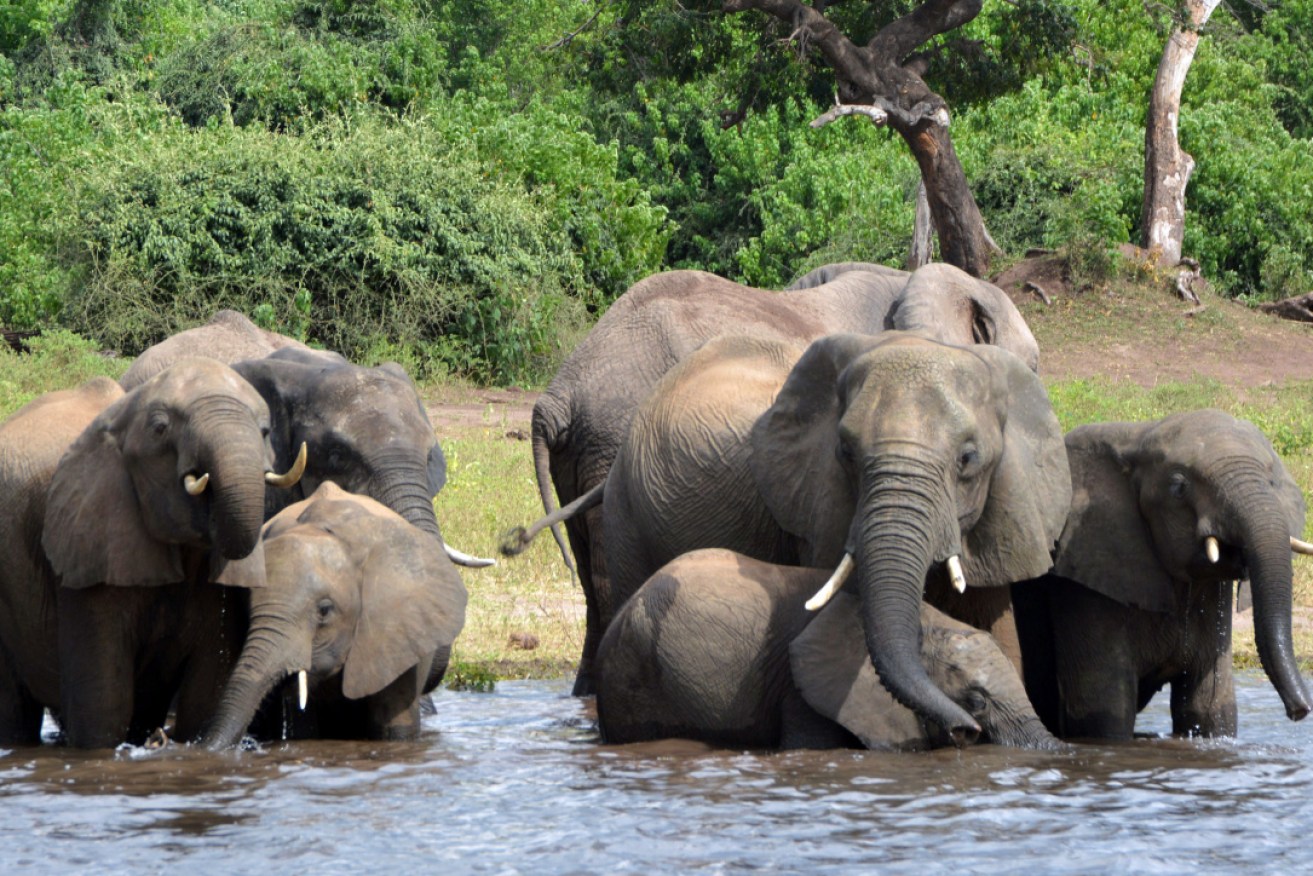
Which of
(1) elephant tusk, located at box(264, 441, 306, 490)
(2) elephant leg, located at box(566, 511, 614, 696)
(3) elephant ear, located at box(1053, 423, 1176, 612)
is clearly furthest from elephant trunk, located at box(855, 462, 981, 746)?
(2) elephant leg, located at box(566, 511, 614, 696)

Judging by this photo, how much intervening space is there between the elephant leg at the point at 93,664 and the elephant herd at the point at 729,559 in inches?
0.4

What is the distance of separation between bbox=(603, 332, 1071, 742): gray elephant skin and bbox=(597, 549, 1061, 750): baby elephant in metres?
0.19

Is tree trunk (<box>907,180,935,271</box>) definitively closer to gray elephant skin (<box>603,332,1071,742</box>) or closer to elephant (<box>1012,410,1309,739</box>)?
gray elephant skin (<box>603,332,1071,742</box>)

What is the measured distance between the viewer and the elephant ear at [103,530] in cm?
631

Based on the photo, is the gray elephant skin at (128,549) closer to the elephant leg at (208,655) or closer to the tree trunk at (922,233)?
the elephant leg at (208,655)

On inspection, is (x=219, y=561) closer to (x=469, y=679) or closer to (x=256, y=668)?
(x=256, y=668)

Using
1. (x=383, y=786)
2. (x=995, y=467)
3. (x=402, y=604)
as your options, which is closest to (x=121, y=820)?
(x=383, y=786)

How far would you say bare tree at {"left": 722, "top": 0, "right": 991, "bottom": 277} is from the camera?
1942 centimetres

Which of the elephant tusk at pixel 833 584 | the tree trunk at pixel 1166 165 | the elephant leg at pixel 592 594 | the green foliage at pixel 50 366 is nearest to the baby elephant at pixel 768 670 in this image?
the elephant tusk at pixel 833 584

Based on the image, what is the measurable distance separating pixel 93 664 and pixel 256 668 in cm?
60

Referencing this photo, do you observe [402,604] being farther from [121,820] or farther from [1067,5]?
[1067,5]

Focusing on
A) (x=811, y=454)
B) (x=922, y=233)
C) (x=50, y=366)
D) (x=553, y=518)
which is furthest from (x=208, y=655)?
(x=922, y=233)

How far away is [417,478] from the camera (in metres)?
7.55

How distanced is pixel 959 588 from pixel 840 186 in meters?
19.0
